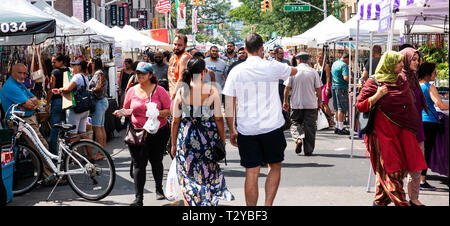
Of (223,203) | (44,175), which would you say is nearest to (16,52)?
(44,175)

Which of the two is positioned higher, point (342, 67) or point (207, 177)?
point (342, 67)

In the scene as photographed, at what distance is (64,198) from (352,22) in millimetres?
9846

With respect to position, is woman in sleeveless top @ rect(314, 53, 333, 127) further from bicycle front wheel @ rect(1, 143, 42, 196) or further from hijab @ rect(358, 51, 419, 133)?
hijab @ rect(358, 51, 419, 133)

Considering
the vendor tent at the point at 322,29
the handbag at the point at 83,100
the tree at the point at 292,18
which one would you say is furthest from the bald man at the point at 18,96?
the tree at the point at 292,18

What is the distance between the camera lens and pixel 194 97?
5.93 metres

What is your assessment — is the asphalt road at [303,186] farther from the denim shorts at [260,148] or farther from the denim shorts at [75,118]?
the denim shorts at [260,148]

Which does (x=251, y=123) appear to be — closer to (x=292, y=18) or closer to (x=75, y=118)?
(x=75, y=118)

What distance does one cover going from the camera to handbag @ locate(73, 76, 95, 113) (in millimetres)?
8883

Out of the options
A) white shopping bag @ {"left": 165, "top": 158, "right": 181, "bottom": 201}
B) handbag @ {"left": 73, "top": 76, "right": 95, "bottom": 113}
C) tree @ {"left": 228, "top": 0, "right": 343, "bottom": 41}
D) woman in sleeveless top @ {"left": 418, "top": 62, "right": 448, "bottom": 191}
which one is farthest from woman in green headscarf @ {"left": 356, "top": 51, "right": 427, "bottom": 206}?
tree @ {"left": 228, "top": 0, "right": 343, "bottom": 41}

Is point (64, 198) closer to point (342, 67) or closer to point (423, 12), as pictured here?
point (423, 12)

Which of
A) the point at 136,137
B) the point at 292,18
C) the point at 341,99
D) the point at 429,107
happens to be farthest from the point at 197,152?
the point at 292,18

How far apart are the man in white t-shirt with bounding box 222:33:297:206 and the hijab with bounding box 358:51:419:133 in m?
1.07

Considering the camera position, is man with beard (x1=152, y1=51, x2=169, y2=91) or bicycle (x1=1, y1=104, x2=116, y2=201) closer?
bicycle (x1=1, y1=104, x2=116, y2=201)

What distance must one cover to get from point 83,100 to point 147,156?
2692 millimetres
